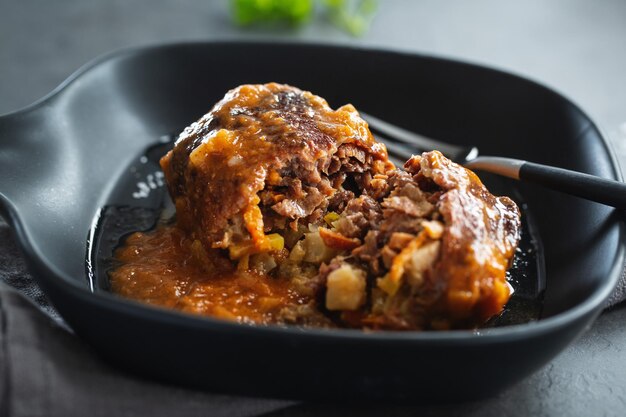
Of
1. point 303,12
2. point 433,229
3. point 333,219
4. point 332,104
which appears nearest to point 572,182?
point 433,229

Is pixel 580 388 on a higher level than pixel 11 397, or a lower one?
lower

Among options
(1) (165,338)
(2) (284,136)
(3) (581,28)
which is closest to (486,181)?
(2) (284,136)

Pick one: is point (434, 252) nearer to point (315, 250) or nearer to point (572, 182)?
point (315, 250)

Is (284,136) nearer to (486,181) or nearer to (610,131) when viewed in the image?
(486,181)

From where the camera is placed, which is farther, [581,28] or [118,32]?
[581,28]

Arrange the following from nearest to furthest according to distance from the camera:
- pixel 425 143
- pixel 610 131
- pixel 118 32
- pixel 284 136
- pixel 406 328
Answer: pixel 406 328 < pixel 284 136 < pixel 425 143 < pixel 610 131 < pixel 118 32

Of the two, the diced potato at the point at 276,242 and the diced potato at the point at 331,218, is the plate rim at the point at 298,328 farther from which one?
the diced potato at the point at 331,218

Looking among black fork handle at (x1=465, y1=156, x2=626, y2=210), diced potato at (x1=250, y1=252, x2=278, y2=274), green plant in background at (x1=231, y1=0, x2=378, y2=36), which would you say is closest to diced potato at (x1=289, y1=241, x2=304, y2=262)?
diced potato at (x1=250, y1=252, x2=278, y2=274)
